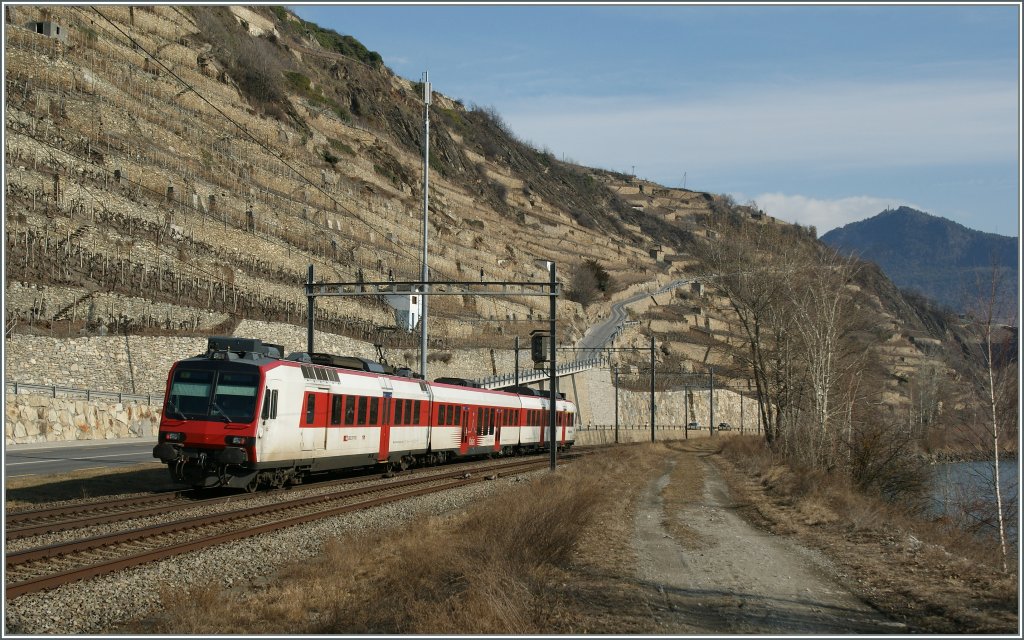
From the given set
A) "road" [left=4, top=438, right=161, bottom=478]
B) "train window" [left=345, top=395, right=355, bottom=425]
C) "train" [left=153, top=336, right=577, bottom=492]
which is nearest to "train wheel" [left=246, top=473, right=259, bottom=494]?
"train" [left=153, top=336, right=577, bottom=492]

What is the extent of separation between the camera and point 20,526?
1588cm

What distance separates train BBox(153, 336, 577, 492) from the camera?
21484mm

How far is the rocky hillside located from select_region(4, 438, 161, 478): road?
5012 millimetres

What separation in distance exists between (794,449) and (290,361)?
22.1 metres

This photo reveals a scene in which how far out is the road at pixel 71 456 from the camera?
2678cm

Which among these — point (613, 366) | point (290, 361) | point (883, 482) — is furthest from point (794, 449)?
point (613, 366)

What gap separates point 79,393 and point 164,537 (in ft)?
→ 87.8

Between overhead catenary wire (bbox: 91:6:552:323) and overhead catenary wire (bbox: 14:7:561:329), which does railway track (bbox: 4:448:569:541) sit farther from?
overhead catenary wire (bbox: 91:6:552:323)

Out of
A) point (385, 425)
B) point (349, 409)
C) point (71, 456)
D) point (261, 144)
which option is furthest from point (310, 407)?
point (261, 144)

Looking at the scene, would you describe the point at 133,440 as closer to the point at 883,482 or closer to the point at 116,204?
the point at 116,204

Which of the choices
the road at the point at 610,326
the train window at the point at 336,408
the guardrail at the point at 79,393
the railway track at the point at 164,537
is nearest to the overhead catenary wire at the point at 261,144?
the road at the point at 610,326

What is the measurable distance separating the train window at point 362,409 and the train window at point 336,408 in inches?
57.4

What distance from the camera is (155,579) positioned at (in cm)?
1230

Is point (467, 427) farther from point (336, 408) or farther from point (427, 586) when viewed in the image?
point (427, 586)
